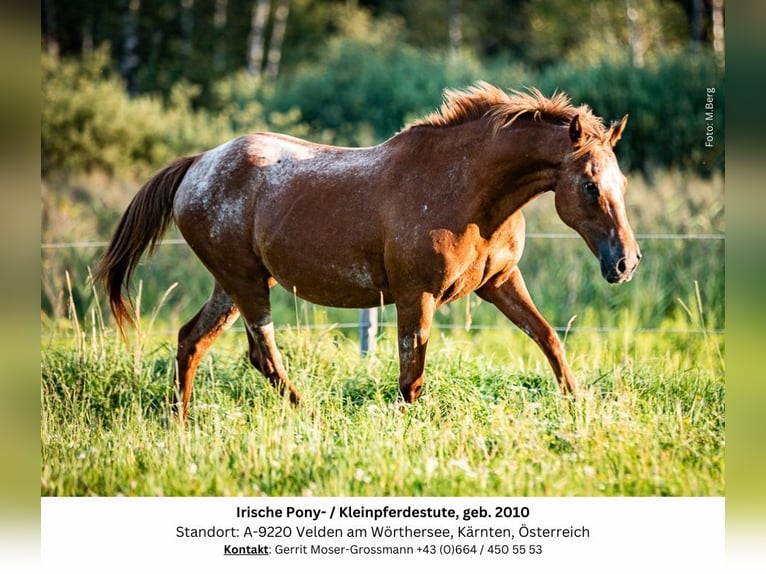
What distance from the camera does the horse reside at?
4.84 metres

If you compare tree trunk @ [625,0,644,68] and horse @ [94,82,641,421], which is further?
tree trunk @ [625,0,644,68]

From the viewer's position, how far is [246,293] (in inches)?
227

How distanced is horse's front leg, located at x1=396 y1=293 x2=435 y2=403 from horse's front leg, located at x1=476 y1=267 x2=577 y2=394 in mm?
518

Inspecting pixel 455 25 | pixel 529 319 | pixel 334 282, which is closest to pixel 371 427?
pixel 334 282

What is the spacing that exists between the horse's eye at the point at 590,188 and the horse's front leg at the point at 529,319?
79 centimetres

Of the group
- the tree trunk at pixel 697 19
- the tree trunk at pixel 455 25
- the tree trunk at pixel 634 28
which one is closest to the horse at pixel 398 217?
the tree trunk at pixel 697 19

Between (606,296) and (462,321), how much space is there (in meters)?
1.48

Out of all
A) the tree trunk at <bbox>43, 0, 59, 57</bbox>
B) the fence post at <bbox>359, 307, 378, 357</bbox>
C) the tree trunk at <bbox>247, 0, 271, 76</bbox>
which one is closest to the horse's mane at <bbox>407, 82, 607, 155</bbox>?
the fence post at <bbox>359, 307, 378, 357</bbox>

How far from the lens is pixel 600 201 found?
4699 mm

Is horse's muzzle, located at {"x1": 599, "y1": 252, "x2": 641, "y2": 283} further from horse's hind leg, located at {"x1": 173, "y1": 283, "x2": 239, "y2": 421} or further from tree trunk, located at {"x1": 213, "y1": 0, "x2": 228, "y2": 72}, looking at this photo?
tree trunk, located at {"x1": 213, "y1": 0, "x2": 228, "y2": 72}

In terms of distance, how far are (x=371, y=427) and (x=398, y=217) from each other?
122 centimetres

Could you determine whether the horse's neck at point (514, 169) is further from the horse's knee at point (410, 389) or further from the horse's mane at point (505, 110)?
the horse's knee at point (410, 389)
